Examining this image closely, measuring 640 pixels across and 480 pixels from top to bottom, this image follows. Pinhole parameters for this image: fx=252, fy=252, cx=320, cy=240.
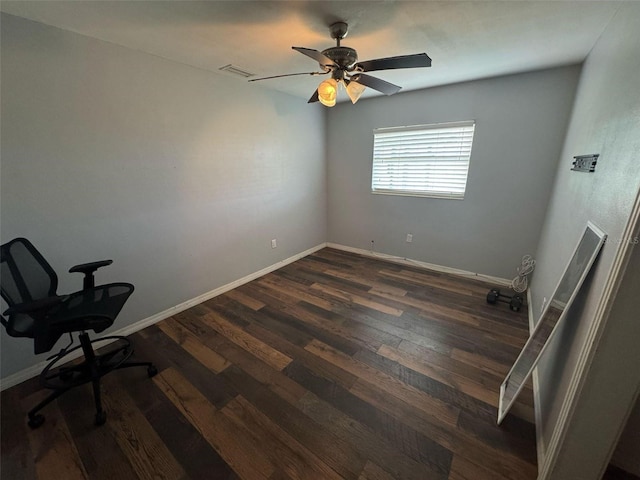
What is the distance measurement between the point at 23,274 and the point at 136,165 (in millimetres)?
1075

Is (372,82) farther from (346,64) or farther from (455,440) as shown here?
(455,440)

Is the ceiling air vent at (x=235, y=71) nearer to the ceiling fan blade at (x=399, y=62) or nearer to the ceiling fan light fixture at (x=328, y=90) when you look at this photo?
the ceiling fan light fixture at (x=328, y=90)

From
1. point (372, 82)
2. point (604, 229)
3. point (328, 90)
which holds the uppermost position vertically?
point (372, 82)

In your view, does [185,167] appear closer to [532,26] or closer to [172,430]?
[172,430]

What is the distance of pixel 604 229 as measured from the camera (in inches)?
44.8

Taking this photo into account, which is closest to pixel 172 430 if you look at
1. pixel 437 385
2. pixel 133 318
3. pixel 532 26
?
pixel 133 318

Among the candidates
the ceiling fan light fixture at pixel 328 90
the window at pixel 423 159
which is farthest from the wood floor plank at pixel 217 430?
the window at pixel 423 159

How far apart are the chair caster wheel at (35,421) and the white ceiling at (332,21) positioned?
237cm

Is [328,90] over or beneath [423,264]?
over

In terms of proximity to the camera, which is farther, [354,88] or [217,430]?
[354,88]

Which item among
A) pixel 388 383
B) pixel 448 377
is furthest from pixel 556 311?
pixel 388 383

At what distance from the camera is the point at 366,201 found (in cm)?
398

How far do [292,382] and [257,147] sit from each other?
8.44ft

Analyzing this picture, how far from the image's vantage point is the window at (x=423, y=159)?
122 inches
